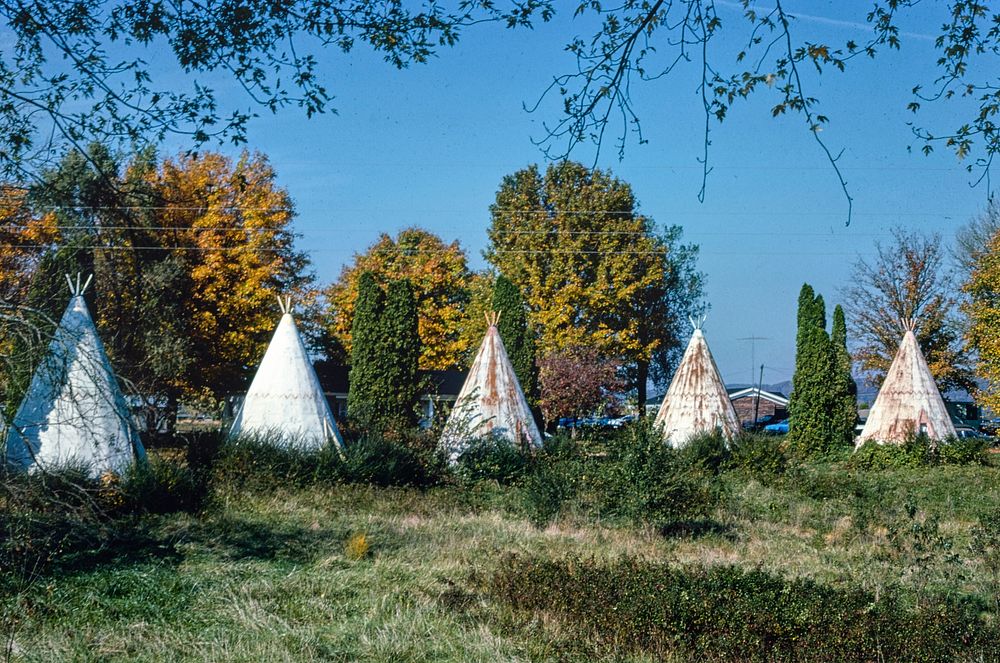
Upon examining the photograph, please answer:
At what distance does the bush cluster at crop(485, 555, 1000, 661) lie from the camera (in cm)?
614

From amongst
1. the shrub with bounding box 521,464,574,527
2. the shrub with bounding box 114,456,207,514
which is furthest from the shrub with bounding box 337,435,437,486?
the shrub with bounding box 521,464,574,527

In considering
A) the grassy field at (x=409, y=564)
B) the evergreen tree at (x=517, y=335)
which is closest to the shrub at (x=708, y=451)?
the grassy field at (x=409, y=564)

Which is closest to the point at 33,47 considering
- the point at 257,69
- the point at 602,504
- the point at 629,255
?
the point at 257,69

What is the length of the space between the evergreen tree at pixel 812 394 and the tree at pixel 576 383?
8.52 metres

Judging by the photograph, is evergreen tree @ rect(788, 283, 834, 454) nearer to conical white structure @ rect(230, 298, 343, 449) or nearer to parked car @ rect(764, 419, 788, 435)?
conical white structure @ rect(230, 298, 343, 449)

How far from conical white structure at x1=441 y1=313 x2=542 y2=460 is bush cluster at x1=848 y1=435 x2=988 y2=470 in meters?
8.01

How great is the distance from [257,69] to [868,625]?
5.02 metres

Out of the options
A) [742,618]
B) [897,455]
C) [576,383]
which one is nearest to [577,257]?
[576,383]

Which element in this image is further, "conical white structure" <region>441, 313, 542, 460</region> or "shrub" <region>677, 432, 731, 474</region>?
"shrub" <region>677, 432, 731, 474</region>

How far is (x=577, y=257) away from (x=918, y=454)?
1643 cm

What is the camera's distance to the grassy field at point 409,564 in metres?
6.64

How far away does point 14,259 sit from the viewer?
23953 mm

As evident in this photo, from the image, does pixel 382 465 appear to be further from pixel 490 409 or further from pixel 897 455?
pixel 897 455

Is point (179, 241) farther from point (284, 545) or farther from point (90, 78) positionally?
point (90, 78)
